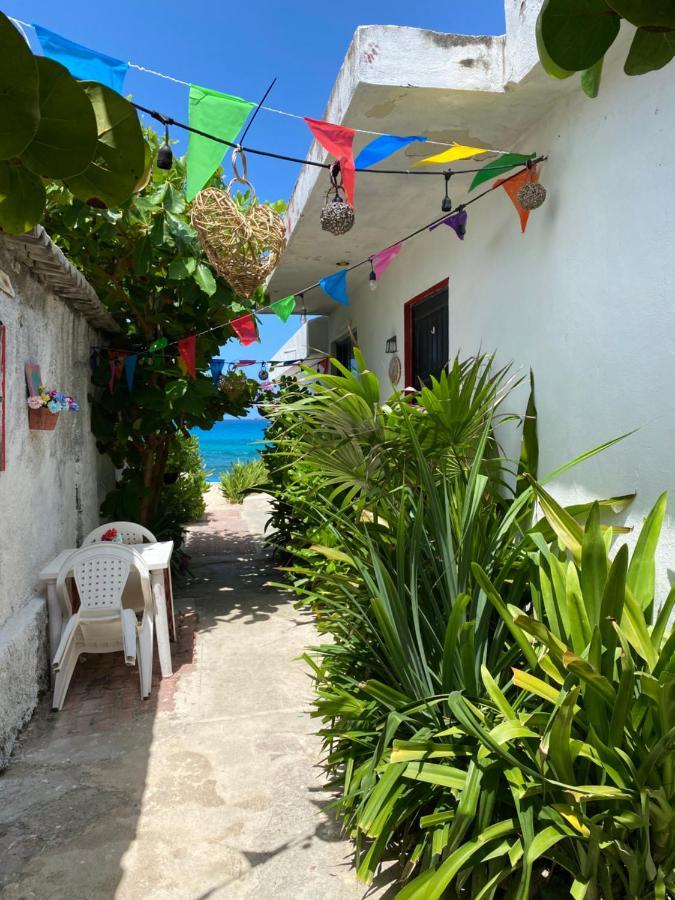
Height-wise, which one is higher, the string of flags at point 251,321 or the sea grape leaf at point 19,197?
the string of flags at point 251,321

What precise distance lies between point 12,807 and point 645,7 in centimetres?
326

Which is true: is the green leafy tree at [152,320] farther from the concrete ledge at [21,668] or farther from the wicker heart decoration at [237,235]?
the concrete ledge at [21,668]

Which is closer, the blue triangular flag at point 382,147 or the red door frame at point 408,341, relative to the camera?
the blue triangular flag at point 382,147

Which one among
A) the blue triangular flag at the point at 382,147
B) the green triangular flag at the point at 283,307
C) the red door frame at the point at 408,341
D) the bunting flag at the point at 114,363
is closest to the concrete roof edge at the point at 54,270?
the bunting flag at the point at 114,363

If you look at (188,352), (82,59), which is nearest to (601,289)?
(82,59)

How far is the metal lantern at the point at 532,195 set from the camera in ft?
10.3

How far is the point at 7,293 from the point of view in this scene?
3.31 meters

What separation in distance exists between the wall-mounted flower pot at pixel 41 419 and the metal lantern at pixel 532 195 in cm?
313

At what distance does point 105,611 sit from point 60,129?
3504 mm

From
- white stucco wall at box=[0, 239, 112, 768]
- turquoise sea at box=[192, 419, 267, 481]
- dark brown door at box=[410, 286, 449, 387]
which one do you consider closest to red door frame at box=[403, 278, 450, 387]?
dark brown door at box=[410, 286, 449, 387]

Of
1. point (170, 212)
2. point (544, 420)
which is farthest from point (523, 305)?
point (170, 212)

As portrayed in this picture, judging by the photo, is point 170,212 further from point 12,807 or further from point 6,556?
point 12,807

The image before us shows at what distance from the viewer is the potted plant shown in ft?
11.9

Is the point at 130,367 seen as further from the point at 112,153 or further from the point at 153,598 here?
the point at 112,153
